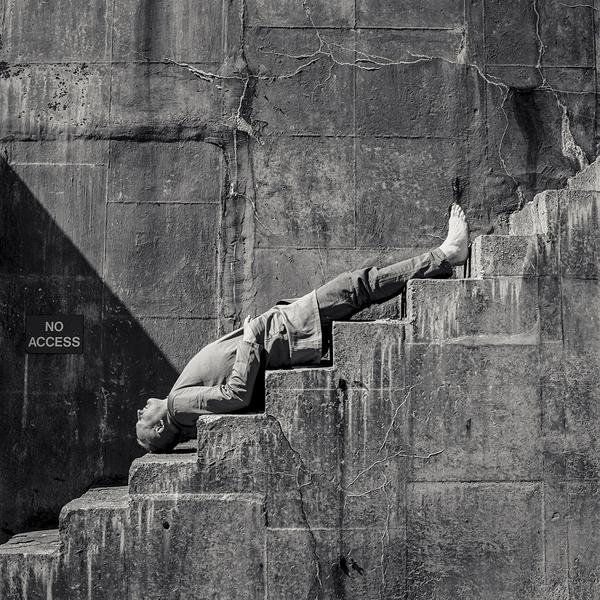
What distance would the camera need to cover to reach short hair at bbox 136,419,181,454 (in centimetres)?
713

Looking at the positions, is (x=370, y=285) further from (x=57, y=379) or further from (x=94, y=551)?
(x=57, y=379)

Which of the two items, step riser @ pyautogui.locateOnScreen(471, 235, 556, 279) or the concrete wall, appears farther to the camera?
the concrete wall

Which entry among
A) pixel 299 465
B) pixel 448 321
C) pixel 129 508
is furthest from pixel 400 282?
pixel 129 508

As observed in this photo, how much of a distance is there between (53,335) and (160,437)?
159 centimetres

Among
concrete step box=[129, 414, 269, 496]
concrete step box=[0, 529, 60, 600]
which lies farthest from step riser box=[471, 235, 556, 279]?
concrete step box=[0, 529, 60, 600]

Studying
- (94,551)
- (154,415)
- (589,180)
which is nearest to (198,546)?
(94,551)

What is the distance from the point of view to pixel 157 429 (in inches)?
282

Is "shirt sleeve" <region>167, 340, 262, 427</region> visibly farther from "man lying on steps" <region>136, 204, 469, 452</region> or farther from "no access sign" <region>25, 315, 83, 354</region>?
"no access sign" <region>25, 315, 83, 354</region>

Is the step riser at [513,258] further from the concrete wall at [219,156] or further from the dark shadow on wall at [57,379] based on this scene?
the dark shadow on wall at [57,379]

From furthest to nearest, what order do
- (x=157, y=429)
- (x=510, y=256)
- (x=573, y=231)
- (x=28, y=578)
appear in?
(x=157, y=429) < (x=573, y=231) < (x=510, y=256) < (x=28, y=578)

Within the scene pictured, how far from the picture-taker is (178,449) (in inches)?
294

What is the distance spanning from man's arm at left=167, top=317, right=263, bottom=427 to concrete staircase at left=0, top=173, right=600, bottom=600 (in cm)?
21

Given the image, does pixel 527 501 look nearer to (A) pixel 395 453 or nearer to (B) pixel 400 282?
(A) pixel 395 453

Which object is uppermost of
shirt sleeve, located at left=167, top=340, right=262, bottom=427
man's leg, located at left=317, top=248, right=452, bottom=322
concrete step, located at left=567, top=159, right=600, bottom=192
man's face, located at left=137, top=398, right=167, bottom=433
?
concrete step, located at left=567, top=159, right=600, bottom=192
